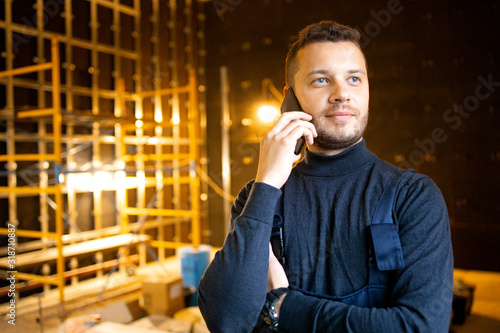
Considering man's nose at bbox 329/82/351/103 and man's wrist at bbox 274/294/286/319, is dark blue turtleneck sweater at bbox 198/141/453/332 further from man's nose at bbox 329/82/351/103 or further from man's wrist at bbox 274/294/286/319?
man's nose at bbox 329/82/351/103

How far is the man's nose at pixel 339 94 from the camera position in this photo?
115 cm

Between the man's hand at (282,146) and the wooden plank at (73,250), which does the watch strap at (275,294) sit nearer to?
the man's hand at (282,146)

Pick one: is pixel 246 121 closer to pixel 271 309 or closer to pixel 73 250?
pixel 73 250

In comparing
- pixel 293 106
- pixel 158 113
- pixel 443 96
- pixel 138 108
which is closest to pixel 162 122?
pixel 138 108

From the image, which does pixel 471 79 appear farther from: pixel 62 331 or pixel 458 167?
pixel 62 331

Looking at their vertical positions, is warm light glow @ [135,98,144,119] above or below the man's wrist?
above

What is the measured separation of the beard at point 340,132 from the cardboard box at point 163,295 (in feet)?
9.29

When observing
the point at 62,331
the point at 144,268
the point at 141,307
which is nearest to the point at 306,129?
the point at 62,331

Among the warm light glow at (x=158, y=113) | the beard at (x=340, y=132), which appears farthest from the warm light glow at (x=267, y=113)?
the beard at (x=340, y=132)

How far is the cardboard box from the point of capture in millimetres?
Result: 3605

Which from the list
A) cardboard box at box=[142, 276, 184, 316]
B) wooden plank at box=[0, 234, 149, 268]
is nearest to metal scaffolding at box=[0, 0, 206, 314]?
wooden plank at box=[0, 234, 149, 268]

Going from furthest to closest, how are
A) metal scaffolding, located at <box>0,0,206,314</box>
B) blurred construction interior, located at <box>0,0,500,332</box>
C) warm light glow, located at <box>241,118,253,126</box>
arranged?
1. warm light glow, located at <box>241,118,253,126</box>
2. blurred construction interior, located at <box>0,0,500,332</box>
3. metal scaffolding, located at <box>0,0,206,314</box>

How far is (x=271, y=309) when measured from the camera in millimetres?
1092

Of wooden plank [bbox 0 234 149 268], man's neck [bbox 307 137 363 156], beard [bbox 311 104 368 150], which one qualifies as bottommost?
wooden plank [bbox 0 234 149 268]
